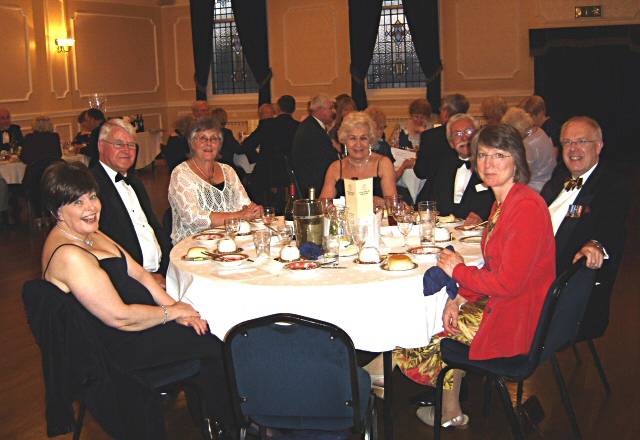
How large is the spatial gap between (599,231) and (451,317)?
838 mm

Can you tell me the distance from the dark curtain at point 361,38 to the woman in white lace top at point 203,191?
8544mm

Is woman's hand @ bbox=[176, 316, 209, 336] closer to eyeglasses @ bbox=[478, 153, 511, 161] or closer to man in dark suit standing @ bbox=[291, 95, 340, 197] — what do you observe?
eyeglasses @ bbox=[478, 153, 511, 161]

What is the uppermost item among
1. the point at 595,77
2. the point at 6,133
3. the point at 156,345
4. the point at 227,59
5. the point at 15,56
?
the point at 227,59

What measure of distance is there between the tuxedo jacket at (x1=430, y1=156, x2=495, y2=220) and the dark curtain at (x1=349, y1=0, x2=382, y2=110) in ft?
27.0

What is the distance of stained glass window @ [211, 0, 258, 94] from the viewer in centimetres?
1468

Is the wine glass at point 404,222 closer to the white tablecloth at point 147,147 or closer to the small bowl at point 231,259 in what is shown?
the small bowl at point 231,259

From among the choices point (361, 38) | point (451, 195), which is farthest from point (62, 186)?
point (361, 38)

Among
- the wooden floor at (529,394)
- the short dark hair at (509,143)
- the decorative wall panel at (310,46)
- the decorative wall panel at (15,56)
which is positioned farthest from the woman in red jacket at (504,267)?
the decorative wall panel at (310,46)

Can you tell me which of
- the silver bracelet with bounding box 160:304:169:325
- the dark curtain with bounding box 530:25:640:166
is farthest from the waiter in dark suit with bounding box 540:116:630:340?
the dark curtain with bounding box 530:25:640:166

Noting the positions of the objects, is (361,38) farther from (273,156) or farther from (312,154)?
(312,154)

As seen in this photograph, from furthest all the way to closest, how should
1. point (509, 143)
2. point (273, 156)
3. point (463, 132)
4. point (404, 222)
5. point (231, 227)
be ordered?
1. point (273, 156)
2. point (463, 132)
3. point (231, 227)
4. point (404, 222)
5. point (509, 143)

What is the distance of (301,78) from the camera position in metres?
14.0

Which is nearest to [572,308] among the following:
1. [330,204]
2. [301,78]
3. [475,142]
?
[475,142]

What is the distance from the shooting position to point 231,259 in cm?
360
